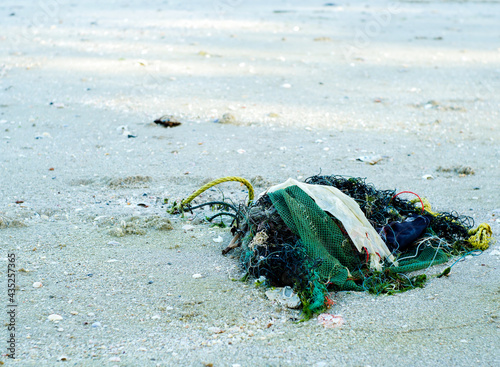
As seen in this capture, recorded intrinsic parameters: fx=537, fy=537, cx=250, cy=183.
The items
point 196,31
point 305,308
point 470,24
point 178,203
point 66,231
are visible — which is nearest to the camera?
point 305,308

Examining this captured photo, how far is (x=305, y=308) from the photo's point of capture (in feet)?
7.79

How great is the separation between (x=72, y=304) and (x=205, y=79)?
440 centimetres

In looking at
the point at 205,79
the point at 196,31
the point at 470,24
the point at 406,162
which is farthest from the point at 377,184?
the point at 470,24

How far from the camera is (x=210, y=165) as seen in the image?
4.17 meters

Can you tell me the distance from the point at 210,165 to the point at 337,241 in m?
1.70

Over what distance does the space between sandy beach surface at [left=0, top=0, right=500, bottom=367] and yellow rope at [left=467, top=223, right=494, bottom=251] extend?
0.07 m

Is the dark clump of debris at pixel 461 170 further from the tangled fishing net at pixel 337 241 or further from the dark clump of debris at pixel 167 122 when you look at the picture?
the dark clump of debris at pixel 167 122

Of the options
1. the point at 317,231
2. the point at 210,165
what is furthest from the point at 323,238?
the point at 210,165

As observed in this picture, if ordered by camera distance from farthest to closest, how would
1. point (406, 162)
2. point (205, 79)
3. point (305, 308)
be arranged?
point (205, 79), point (406, 162), point (305, 308)

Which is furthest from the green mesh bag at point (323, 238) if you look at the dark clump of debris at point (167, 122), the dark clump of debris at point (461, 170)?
the dark clump of debris at point (167, 122)

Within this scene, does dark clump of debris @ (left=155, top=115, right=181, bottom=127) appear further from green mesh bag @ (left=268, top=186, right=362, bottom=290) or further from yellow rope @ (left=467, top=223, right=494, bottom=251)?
yellow rope @ (left=467, top=223, right=494, bottom=251)

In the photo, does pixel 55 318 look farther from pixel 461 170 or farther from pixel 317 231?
pixel 461 170

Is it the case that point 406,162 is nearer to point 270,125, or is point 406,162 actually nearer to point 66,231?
point 270,125

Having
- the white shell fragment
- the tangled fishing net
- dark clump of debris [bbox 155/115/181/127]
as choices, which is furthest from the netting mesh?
dark clump of debris [bbox 155/115/181/127]
